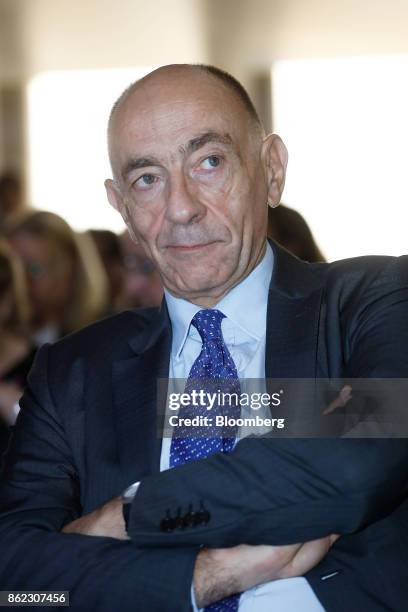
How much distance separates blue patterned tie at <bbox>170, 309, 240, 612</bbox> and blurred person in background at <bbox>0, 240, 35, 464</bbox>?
5.48 ft

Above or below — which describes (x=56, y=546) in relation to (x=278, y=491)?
below

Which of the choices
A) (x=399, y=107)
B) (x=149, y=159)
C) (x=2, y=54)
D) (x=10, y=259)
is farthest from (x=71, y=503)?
(x=399, y=107)

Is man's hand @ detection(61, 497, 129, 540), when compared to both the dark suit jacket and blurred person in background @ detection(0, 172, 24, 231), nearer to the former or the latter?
the dark suit jacket

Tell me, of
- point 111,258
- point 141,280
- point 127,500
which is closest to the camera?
point 127,500

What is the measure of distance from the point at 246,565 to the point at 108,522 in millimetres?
252

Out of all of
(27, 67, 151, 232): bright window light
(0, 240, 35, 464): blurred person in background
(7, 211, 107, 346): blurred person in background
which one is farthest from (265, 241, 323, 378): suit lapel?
(27, 67, 151, 232): bright window light

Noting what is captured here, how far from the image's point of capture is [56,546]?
1.71 meters

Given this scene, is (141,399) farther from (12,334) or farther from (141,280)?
(141,280)

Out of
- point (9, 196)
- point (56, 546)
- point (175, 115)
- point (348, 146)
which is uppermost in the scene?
point (175, 115)

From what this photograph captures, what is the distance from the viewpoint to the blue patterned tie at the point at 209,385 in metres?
1.77

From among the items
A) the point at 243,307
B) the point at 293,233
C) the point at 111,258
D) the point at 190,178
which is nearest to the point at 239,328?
the point at 243,307

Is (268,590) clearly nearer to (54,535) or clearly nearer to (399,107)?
(54,535)

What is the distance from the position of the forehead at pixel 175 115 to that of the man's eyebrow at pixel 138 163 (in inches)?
0.4

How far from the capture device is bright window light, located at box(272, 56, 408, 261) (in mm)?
10352
